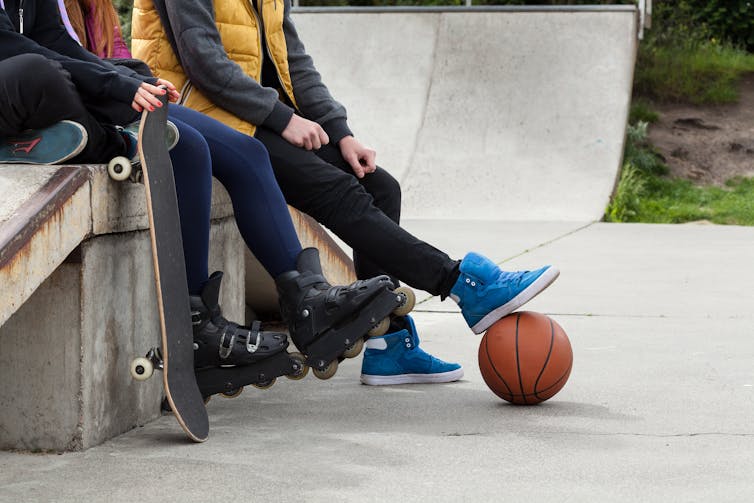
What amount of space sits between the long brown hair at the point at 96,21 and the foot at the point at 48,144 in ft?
2.28

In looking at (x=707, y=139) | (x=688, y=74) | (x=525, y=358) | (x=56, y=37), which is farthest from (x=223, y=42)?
(x=688, y=74)

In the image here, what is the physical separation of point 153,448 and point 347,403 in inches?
32.8

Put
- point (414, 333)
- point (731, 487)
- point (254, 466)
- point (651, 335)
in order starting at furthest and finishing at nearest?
point (651, 335), point (414, 333), point (254, 466), point (731, 487)

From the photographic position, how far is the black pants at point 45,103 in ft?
10.3

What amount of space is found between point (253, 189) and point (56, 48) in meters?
0.73

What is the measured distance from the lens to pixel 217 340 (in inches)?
139

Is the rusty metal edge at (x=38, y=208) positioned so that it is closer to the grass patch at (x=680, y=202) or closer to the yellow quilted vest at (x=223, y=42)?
the yellow quilted vest at (x=223, y=42)

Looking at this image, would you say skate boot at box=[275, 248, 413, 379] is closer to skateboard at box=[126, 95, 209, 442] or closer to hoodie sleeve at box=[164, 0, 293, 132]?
skateboard at box=[126, 95, 209, 442]

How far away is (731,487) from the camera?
288 cm

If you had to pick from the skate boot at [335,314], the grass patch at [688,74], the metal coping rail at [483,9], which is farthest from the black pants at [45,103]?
the grass patch at [688,74]

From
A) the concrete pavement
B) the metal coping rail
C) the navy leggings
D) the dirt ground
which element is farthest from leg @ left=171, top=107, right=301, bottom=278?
the metal coping rail

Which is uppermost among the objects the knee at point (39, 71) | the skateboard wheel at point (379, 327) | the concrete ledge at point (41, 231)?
the knee at point (39, 71)

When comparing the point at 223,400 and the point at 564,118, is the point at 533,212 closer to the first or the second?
the point at 564,118

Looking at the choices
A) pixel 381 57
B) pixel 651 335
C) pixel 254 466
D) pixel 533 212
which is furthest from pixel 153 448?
pixel 381 57
